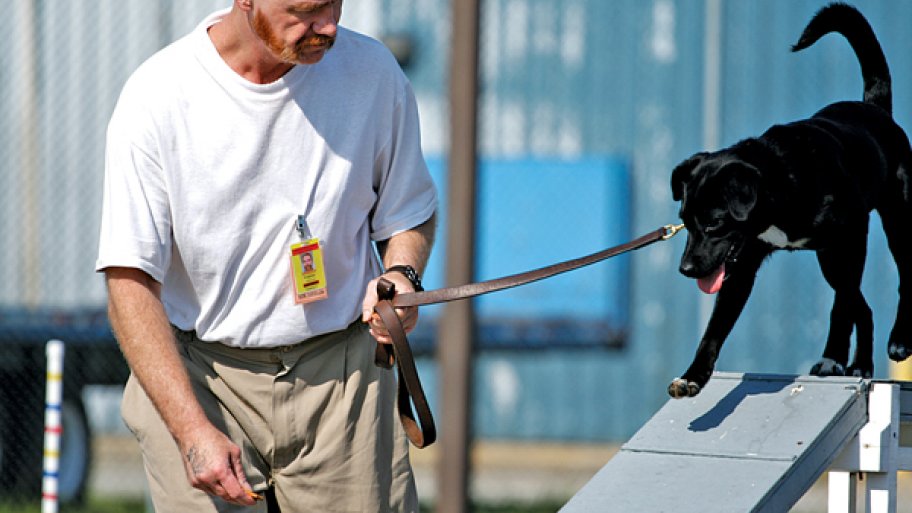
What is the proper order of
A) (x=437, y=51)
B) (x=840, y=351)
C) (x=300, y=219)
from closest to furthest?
(x=300, y=219) < (x=840, y=351) < (x=437, y=51)

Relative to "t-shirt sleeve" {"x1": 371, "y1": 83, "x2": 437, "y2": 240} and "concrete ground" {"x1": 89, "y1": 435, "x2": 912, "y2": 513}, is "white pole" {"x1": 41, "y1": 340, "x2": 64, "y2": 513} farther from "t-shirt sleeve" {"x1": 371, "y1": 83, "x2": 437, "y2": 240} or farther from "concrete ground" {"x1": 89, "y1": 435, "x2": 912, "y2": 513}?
"t-shirt sleeve" {"x1": 371, "y1": 83, "x2": 437, "y2": 240}

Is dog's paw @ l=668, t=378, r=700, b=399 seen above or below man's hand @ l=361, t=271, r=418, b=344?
below

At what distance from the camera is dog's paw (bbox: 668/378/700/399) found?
2898mm

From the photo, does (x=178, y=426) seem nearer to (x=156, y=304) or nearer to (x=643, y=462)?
Answer: (x=156, y=304)

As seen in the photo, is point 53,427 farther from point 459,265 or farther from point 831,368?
point 831,368

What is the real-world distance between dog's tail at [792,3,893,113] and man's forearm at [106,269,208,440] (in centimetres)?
168

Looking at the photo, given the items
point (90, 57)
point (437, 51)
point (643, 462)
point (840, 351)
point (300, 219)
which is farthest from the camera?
point (90, 57)

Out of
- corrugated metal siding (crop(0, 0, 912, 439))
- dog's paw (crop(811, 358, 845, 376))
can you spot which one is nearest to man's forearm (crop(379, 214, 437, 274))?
dog's paw (crop(811, 358, 845, 376))

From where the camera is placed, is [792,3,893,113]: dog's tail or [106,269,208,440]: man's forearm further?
[792,3,893,113]: dog's tail

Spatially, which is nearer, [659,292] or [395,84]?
[395,84]

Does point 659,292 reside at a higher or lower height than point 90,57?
lower

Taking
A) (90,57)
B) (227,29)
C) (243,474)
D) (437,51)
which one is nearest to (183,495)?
(243,474)

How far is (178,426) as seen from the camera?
2.38m

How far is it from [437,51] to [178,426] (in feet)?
11.9
